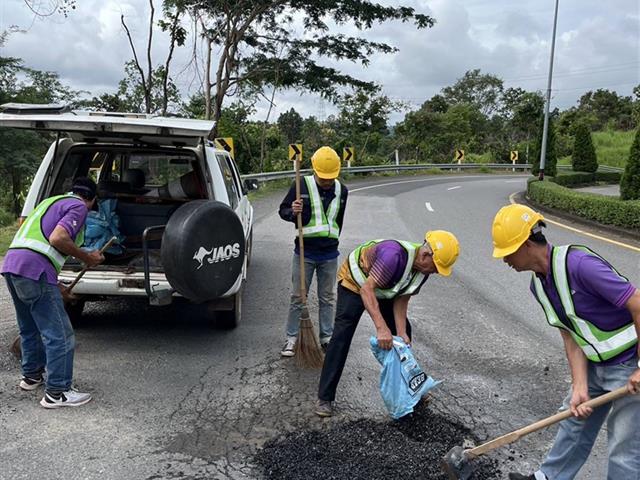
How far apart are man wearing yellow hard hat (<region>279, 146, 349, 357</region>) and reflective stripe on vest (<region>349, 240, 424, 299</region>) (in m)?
1.00

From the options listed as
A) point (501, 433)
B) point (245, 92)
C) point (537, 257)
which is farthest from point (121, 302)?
point (245, 92)

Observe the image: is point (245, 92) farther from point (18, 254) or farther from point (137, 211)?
point (18, 254)

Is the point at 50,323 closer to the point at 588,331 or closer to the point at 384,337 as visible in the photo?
the point at 384,337

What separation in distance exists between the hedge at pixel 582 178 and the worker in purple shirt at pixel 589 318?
2217 cm

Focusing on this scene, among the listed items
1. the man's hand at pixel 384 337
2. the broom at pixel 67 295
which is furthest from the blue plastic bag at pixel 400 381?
the broom at pixel 67 295

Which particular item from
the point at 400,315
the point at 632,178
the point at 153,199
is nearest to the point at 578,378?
the point at 400,315

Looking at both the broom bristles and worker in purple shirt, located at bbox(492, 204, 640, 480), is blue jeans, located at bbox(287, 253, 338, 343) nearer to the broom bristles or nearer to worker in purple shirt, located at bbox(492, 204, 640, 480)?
the broom bristles

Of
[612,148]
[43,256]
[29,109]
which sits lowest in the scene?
[612,148]

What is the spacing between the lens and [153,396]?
158 inches

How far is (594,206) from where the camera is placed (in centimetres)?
1295

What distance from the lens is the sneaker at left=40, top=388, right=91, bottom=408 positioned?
12.5 ft

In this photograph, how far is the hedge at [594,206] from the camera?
11407mm

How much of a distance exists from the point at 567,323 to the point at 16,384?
376 cm

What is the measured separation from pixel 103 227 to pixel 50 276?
1.65 meters
